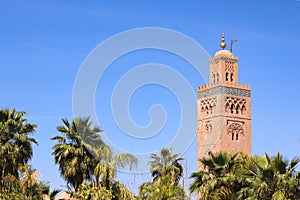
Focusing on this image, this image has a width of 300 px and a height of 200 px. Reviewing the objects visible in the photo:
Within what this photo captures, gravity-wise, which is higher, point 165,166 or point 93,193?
point 165,166

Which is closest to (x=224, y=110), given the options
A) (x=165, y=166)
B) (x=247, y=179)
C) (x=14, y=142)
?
(x=165, y=166)

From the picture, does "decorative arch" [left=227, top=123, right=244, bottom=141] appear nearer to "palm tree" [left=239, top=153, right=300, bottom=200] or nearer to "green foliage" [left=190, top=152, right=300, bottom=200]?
"green foliage" [left=190, top=152, right=300, bottom=200]

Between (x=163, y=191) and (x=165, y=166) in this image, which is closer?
(x=163, y=191)

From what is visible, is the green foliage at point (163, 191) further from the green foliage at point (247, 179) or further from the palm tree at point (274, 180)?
the palm tree at point (274, 180)

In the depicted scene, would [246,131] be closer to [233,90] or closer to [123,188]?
[233,90]

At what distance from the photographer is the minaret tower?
64500mm

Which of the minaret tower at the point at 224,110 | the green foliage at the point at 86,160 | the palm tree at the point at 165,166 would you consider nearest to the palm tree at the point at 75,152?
the green foliage at the point at 86,160

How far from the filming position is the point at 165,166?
43.0 meters

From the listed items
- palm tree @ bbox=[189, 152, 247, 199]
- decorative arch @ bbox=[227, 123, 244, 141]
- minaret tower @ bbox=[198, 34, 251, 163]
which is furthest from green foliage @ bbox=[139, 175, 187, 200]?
decorative arch @ bbox=[227, 123, 244, 141]

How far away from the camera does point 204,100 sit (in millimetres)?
66625

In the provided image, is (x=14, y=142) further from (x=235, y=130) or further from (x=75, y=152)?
(x=235, y=130)

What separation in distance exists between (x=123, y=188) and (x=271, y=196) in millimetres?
7787

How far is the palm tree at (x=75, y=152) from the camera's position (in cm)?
3284

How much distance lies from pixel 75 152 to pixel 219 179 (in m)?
6.90
